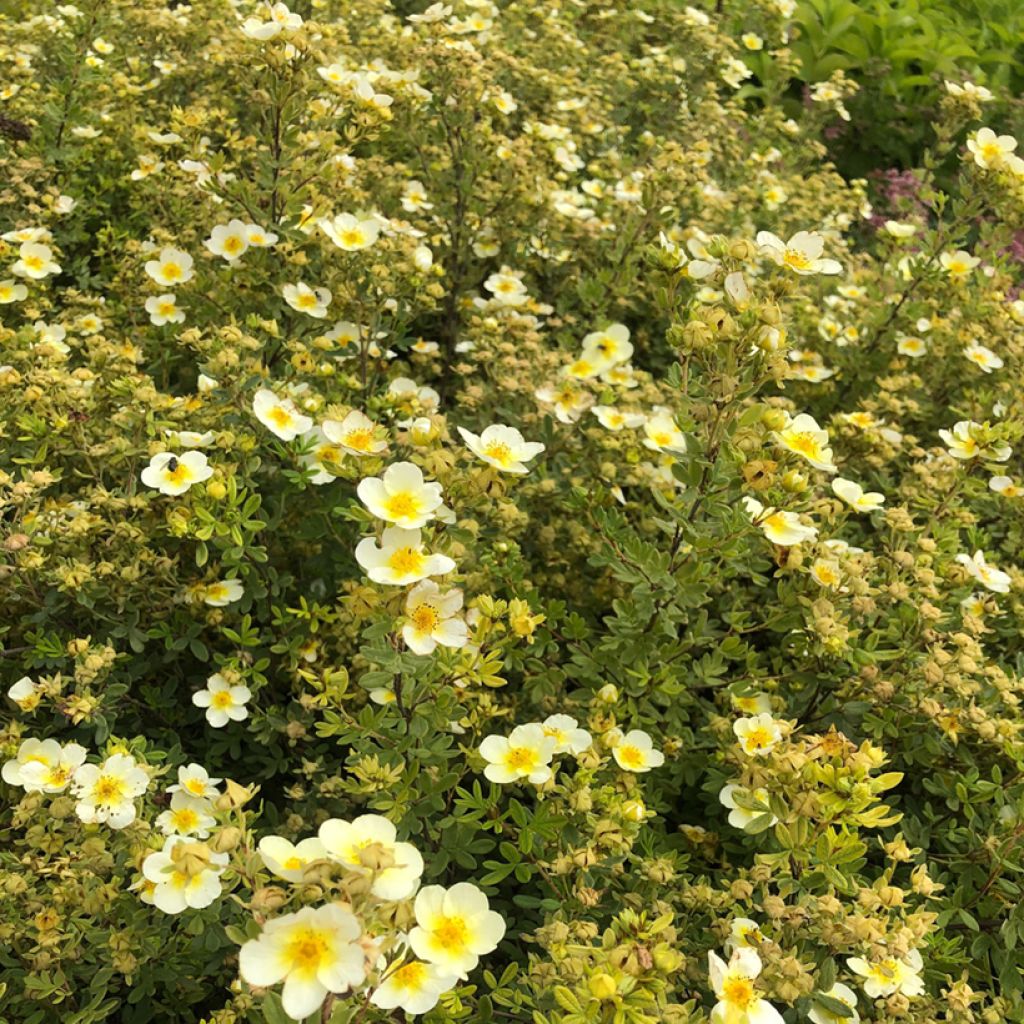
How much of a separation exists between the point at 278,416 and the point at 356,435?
32 cm

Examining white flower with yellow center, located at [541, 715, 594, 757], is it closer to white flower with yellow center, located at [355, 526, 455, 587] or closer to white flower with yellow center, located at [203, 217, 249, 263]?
white flower with yellow center, located at [355, 526, 455, 587]

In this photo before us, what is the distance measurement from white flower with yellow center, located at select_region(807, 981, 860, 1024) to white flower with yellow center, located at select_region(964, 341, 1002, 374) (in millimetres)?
1946

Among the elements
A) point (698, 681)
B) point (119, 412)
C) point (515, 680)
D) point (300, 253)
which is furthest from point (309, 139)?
point (698, 681)

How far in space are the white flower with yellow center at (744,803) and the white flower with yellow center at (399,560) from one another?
2.09 feet

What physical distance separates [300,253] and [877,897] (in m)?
1.97

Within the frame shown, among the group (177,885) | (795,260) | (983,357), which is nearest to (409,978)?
(177,885)

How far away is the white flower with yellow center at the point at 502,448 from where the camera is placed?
185 centimetres

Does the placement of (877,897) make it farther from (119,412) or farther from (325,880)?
(119,412)

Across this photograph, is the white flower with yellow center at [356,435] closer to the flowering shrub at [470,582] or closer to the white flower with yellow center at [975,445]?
the flowering shrub at [470,582]

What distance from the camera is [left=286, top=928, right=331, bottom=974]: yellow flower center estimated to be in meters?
1.05

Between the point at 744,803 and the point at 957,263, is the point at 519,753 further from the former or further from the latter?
the point at 957,263

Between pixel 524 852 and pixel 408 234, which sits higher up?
pixel 408 234

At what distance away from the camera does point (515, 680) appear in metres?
2.32

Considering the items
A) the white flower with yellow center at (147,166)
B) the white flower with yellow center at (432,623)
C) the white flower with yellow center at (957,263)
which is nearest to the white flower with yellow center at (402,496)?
the white flower with yellow center at (432,623)
